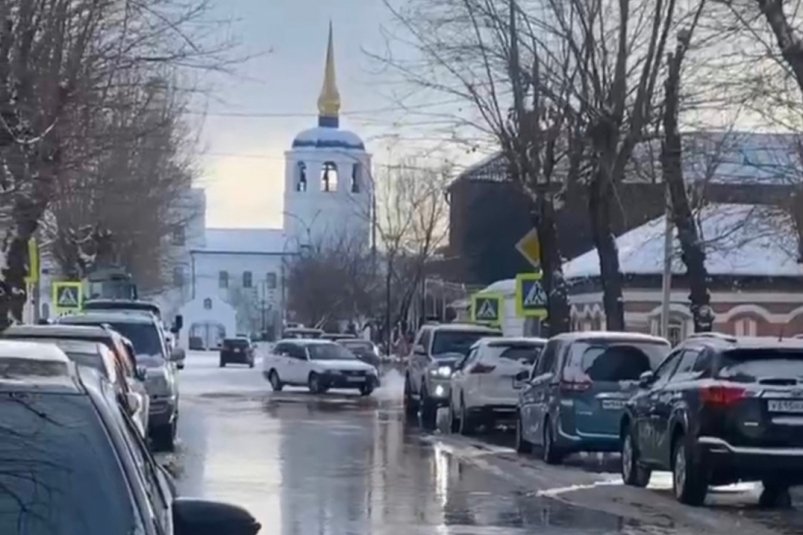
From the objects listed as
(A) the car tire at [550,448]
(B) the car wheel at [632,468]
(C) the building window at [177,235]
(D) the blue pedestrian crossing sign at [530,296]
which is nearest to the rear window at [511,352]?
(D) the blue pedestrian crossing sign at [530,296]

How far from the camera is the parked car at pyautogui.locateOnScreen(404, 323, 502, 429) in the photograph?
3478cm

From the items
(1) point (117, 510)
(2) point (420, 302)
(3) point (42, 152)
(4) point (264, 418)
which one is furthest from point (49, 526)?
(2) point (420, 302)

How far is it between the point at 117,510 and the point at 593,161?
27.0 m

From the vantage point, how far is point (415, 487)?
66.0ft

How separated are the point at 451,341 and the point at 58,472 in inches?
1233

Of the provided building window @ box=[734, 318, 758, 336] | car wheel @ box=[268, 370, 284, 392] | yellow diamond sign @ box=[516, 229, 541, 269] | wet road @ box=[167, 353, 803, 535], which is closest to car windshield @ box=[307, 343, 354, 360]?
car wheel @ box=[268, 370, 284, 392]

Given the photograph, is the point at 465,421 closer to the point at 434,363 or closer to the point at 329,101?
the point at 434,363

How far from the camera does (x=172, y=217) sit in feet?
204

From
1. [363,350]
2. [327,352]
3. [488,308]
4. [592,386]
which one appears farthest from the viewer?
[363,350]

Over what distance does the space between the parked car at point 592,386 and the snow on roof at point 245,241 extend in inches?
5006

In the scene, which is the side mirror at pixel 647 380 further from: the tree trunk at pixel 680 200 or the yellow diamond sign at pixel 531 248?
the yellow diamond sign at pixel 531 248

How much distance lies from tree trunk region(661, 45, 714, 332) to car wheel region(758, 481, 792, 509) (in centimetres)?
1034

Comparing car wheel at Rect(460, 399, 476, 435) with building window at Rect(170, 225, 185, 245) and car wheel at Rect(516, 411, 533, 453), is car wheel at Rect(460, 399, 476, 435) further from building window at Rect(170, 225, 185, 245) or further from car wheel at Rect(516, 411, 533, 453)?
building window at Rect(170, 225, 185, 245)

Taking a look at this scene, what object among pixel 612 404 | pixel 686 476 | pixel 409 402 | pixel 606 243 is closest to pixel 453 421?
pixel 606 243
